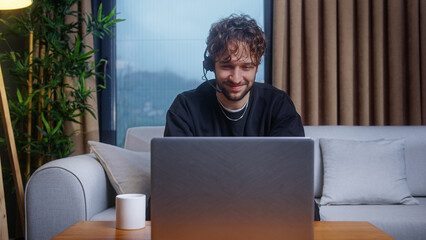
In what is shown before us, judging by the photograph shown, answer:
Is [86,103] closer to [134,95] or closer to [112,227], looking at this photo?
[134,95]

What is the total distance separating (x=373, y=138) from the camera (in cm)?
207

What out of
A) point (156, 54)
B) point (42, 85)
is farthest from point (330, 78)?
point (42, 85)

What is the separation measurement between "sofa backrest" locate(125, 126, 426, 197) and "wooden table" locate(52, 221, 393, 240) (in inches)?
41.3

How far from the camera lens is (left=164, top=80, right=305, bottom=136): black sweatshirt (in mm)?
1558

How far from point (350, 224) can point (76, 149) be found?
79.8 inches

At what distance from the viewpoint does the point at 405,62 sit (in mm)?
2557

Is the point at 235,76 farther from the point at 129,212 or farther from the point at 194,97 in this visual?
the point at 129,212

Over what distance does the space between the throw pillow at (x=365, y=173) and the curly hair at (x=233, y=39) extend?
636 millimetres

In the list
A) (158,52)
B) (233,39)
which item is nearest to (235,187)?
(233,39)

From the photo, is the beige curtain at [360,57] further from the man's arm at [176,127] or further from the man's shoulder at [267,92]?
the man's arm at [176,127]

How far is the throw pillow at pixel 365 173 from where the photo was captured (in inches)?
70.9

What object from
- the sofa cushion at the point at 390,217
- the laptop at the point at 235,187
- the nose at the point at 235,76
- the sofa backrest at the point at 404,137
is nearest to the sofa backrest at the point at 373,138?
the sofa backrest at the point at 404,137

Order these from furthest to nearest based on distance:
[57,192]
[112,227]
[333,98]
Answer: [333,98] → [57,192] → [112,227]


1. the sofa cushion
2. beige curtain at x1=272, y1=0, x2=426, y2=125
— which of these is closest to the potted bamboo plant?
beige curtain at x1=272, y1=0, x2=426, y2=125
